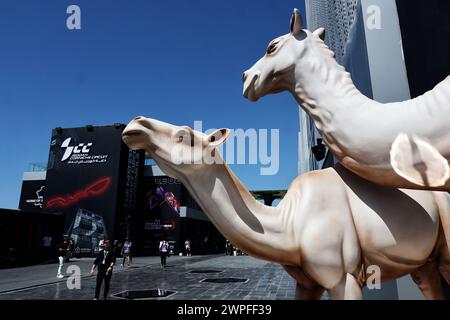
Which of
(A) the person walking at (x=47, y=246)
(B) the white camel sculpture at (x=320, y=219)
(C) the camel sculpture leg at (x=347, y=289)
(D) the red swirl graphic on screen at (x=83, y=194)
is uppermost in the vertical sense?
(D) the red swirl graphic on screen at (x=83, y=194)

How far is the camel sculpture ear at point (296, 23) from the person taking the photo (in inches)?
83.0

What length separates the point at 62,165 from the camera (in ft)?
87.3

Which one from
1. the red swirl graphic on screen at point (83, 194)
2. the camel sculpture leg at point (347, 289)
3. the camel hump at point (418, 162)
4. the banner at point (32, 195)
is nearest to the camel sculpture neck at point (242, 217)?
the camel sculpture leg at point (347, 289)

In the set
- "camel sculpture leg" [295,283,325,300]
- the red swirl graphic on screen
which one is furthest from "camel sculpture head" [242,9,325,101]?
the red swirl graphic on screen

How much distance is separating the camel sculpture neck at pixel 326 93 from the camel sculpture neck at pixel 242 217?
569 mm

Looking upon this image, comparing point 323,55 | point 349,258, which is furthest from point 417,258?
point 323,55

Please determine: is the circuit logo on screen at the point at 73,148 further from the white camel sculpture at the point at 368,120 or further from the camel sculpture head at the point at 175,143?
the white camel sculpture at the point at 368,120

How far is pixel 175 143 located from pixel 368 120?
44.1 inches

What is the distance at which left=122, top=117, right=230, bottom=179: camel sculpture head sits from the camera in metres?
1.95

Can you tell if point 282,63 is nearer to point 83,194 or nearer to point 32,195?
point 83,194

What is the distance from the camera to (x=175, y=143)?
1987 millimetres

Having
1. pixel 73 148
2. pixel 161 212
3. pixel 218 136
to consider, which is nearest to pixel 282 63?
pixel 218 136

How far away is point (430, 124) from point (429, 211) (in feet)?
2.38
